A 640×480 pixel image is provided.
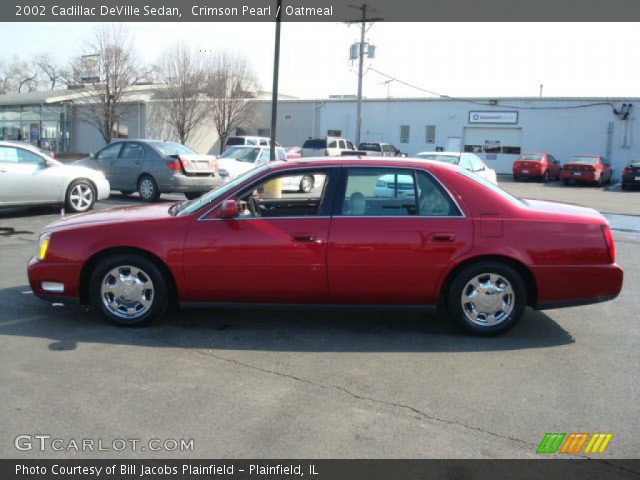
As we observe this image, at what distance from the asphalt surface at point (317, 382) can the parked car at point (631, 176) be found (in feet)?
79.5

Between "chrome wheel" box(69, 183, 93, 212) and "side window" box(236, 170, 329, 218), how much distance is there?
Answer: 25.0ft

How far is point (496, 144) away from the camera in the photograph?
130 ft

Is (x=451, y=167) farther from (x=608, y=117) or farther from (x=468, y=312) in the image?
(x=608, y=117)

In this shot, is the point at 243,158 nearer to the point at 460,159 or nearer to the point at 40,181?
the point at 460,159

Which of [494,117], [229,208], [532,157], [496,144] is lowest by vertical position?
[229,208]

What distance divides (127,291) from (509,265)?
3.37 metres

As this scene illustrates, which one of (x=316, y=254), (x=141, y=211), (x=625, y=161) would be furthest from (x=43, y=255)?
(x=625, y=161)

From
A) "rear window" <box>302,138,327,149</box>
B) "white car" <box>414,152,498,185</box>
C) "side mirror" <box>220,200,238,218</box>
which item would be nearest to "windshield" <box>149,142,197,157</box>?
"white car" <box>414,152,498,185</box>

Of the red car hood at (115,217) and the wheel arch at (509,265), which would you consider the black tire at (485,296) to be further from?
the red car hood at (115,217)

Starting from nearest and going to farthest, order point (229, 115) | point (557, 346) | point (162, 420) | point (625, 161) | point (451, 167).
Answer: point (162, 420), point (557, 346), point (451, 167), point (625, 161), point (229, 115)

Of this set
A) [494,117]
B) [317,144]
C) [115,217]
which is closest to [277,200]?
[115,217]

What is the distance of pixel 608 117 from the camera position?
118ft

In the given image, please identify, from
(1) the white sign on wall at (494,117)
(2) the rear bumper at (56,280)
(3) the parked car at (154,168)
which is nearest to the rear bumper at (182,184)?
(3) the parked car at (154,168)
